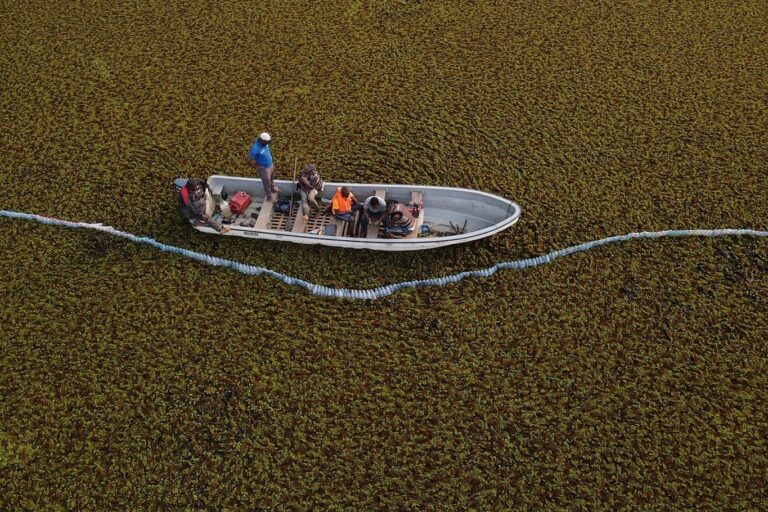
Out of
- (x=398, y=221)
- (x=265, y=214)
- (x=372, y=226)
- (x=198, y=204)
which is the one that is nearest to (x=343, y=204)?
(x=372, y=226)

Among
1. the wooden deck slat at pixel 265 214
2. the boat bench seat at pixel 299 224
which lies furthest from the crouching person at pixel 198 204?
the boat bench seat at pixel 299 224

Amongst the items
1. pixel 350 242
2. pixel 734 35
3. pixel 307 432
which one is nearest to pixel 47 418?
pixel 307 432

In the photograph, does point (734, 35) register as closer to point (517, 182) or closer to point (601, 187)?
point (601, 187)

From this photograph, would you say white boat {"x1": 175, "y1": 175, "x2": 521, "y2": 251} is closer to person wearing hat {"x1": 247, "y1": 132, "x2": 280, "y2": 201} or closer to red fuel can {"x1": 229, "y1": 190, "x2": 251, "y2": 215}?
red fuel can {"x1": 229, "y1": 190, "x2": 251, "y2": 215}

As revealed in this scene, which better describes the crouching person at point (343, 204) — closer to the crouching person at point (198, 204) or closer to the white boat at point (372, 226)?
the white boat at point (372, 226)

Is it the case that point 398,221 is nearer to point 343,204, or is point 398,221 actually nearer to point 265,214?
point 343,204

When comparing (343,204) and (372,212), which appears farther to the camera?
(343,204)
